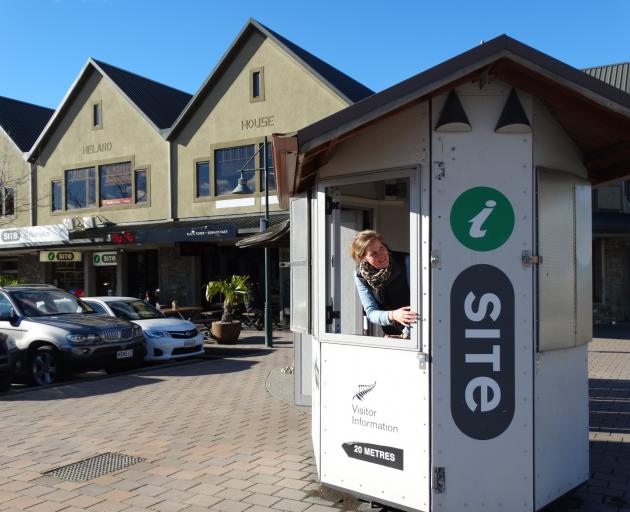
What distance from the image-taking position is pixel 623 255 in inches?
786

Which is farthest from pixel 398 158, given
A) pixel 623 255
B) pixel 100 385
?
pixel 623 255

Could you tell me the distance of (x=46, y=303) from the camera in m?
11.5

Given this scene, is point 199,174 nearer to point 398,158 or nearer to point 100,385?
point 100,385

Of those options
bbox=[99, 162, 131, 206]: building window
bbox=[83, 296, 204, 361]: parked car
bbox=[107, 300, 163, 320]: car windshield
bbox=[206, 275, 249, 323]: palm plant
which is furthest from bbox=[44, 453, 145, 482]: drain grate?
bbox=[99, 162, 131, 206]: building window

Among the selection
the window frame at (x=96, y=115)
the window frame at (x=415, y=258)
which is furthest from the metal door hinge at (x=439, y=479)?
the window frame at (x=96, y=115)

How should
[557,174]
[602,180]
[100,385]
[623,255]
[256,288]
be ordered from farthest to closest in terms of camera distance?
[256,288]
[623,255]
[100,385]
[602,180]
[557,174]

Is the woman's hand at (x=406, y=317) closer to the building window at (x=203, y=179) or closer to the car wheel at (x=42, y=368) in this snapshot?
the car wheel at (x=42, y=368)

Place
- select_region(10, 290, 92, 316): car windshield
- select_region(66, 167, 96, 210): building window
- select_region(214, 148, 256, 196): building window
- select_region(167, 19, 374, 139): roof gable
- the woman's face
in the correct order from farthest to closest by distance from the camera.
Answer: select_region(66, 167, 96, 210): building window → select_region(214, 148, 256, 196): building window → select_region(167, 19, 374, 139): roof gable → select_region(10, 290, 92, 316): car windshield → the woman's face

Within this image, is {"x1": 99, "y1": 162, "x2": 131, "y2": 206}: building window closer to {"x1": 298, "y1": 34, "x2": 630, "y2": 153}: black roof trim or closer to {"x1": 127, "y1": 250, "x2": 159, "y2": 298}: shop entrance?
{"x1": 127, "y1": 250, "x2": 159, "y2": 298}: shop entrance

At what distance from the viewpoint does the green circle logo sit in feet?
13.5

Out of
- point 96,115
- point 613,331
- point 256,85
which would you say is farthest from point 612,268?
point 96,115

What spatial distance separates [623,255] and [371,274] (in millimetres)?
18081

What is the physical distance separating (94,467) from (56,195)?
24070 mm

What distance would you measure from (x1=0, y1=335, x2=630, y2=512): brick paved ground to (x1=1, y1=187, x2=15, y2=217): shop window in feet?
71.0
